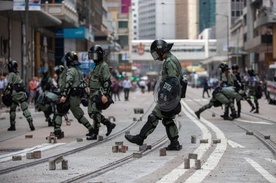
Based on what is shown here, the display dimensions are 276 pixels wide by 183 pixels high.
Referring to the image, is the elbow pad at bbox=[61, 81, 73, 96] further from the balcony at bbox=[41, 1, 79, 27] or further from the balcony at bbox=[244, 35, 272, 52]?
the balcony at bbox=[244, 35, 272, 52]

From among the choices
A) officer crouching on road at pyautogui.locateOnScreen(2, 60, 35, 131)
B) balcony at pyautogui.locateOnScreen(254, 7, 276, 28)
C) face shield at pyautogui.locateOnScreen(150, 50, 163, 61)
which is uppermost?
balcony at pyautogui.locateOnScreen(254, 7, 276, 28)

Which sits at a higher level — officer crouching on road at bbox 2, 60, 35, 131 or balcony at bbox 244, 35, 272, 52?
balcony at bbox 244, 35, 272, 52

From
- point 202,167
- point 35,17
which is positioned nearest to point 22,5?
point 35,17

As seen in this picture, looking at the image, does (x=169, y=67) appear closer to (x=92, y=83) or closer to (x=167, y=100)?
(x=167, y=100)

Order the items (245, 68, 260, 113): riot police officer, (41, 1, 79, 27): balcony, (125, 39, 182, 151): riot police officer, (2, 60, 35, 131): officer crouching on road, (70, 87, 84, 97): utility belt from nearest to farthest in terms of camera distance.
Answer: (125, 39, 182, 151): riot police officer, (70, 87, 84, 97): utility belt, (2, 60, 35, 131): officer crouching on road, (245, 68, 260, 113): riot police officer, (41, 1, 79, 27): balcony

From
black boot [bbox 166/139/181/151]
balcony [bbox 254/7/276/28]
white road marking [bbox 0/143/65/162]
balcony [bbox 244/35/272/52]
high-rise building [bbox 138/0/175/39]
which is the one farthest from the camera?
balcony [bbox 244/35/272/52]

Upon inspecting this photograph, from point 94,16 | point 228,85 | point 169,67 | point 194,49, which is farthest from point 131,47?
point 169,67

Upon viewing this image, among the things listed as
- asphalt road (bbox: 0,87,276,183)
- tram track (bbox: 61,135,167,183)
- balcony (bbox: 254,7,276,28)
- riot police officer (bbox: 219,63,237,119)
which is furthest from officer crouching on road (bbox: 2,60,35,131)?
balcony (bbox: 254,7,276,28)

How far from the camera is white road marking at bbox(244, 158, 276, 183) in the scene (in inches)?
346

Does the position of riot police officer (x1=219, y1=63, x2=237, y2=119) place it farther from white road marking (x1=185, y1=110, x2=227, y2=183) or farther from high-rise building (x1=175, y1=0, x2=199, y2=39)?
high-rise building (x1=175, y1=0, x2=199, y2=39)

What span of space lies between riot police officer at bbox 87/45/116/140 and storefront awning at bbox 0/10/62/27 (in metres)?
24.7

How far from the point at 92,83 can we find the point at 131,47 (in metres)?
127

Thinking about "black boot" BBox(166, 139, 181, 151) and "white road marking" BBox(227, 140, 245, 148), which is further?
"white road marking" BBox(227, 140, 245, 148)

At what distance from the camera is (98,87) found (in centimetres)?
1482
